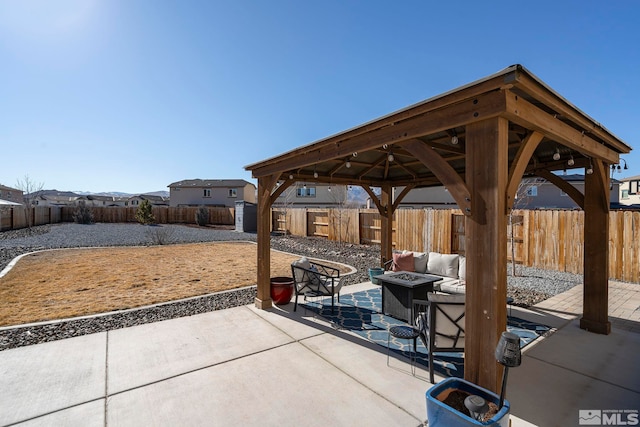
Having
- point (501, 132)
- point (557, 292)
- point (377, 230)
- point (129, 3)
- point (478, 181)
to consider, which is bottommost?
point (557, 292)

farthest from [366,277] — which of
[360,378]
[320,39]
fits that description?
[320,39]

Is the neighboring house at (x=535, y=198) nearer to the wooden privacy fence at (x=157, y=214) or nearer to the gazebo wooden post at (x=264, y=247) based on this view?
the gazebo wooden post at (x=264, y=247)

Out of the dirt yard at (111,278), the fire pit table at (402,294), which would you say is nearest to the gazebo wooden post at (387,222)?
the dirt yard at (111,278)

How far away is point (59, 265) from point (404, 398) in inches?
Answer: 468

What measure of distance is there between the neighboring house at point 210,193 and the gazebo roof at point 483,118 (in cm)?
3361

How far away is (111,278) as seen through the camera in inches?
318

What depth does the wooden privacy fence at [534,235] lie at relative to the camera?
25.9 feet

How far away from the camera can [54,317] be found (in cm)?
515

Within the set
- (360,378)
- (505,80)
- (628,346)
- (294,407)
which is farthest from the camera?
(628,346)

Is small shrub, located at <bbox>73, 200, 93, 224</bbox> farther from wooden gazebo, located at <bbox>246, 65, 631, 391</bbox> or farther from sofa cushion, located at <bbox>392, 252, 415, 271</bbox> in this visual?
wooden gazebo, located at <bbox>246, 65, 631, 391</bbox>

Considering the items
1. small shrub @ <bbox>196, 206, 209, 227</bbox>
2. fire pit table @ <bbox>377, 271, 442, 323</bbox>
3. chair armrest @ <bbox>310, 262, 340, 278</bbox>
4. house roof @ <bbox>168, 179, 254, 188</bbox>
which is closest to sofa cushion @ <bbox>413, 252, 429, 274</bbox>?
fire pit table @ <bbox>377, 271, 442, 323</bbox>

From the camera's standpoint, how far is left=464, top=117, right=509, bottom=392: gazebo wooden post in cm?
239

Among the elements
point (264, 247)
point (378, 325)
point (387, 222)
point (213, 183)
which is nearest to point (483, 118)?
point (378, 325)

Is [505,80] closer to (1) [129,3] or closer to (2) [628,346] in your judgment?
(2) [628,346]
